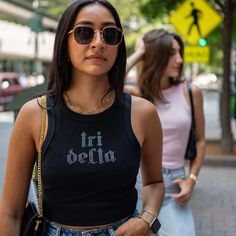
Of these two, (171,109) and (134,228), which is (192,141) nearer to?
(171,109)

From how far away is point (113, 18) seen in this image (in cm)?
214

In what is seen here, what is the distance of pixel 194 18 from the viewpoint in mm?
11148

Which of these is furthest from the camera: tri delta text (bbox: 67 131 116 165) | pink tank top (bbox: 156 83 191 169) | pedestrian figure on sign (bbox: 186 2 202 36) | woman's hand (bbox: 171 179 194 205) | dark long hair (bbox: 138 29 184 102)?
pedestrian figure on sign (bbox: 186 2 202 36)

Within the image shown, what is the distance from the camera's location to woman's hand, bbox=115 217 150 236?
81.7 inches

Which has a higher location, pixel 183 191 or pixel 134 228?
pixel 134 228

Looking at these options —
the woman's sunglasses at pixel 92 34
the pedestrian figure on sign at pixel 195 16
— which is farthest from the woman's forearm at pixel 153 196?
the pedestrian figure on sign at pixel 195 16

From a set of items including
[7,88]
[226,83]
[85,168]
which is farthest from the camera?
[7,88]

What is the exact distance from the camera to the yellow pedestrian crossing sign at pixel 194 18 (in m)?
10.9

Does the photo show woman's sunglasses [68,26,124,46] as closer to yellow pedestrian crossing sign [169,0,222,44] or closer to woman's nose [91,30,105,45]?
woman's nose [91,30,105,45]

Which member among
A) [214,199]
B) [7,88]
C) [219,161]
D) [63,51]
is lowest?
[7,88]

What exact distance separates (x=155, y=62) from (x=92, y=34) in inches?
64.2

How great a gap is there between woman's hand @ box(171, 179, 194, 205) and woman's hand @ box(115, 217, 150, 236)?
1204 mm

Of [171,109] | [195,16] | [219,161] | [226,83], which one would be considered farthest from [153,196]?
[226,83]

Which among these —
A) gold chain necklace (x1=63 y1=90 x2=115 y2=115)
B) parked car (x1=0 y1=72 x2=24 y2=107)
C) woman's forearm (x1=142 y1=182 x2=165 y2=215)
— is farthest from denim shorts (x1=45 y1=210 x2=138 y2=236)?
parked car (x1=0 y1=72 x2=24 y2=107)
